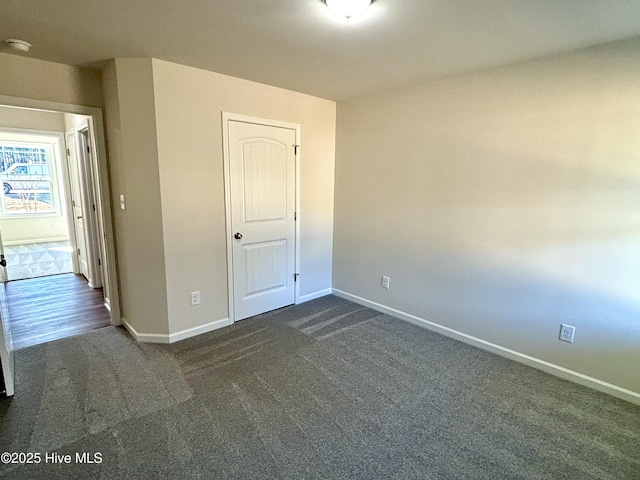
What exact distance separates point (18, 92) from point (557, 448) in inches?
174

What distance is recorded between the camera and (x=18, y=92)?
2473 millimetres

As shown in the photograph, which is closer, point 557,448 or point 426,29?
point 557,448

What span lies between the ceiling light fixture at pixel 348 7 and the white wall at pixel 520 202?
1.49 metres

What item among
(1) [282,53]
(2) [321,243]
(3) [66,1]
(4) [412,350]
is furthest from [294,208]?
(3) [66,1]

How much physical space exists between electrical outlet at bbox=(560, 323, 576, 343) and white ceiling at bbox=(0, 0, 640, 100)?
6.50 ft

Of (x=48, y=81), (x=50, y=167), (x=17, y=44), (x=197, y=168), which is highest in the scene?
(x=17, y=44)

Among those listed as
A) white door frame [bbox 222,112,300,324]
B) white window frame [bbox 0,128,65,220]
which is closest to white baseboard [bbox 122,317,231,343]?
white door frame [bbox 222,112,300,324]

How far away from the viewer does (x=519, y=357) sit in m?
2.67

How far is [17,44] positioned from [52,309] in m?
2.69

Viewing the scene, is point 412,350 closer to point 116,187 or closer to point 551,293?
point 551,293

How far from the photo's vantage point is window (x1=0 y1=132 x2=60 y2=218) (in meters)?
6.20

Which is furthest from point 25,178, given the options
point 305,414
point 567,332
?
point 567,332

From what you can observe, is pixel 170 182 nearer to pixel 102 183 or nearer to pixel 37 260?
pixel 102 183

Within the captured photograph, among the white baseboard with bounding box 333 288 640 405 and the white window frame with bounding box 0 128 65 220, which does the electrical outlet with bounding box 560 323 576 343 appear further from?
the white window frame with bounding box 0 128 65 220
